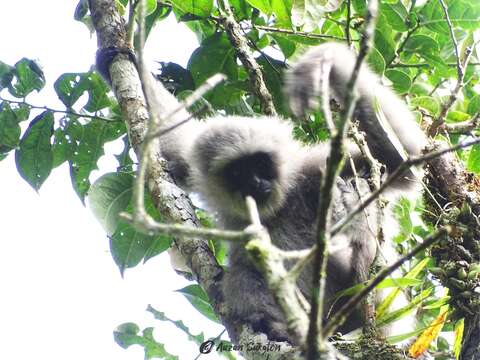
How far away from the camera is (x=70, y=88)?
5.70 m

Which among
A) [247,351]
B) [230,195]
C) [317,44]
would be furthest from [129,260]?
[317,44]

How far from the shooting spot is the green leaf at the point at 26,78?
5.50 meters

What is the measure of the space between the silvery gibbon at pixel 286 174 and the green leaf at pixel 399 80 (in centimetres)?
40

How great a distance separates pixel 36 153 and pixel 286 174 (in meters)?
2.24

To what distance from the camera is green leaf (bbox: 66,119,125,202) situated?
5789mm

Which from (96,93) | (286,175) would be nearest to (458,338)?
(286,175)

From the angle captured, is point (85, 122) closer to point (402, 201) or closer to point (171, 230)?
point (402, 201)

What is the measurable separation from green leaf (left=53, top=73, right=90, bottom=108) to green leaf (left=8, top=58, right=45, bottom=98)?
153 mm

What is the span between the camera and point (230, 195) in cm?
583

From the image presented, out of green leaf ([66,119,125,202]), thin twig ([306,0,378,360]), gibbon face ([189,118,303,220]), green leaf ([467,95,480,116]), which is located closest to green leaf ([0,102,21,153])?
green leaf ([66,119,125,202])

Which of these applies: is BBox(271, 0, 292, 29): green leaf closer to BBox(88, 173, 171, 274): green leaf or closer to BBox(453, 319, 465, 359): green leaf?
BBox(88, 173, 171, 274): green leaf

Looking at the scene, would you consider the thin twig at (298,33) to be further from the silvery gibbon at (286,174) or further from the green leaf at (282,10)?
the silvery gibbon at (286,174)

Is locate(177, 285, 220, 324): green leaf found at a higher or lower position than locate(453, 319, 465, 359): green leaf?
higher

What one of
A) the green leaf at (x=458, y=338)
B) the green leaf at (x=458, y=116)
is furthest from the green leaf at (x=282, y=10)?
the green leaf at (x=458, y=338)
